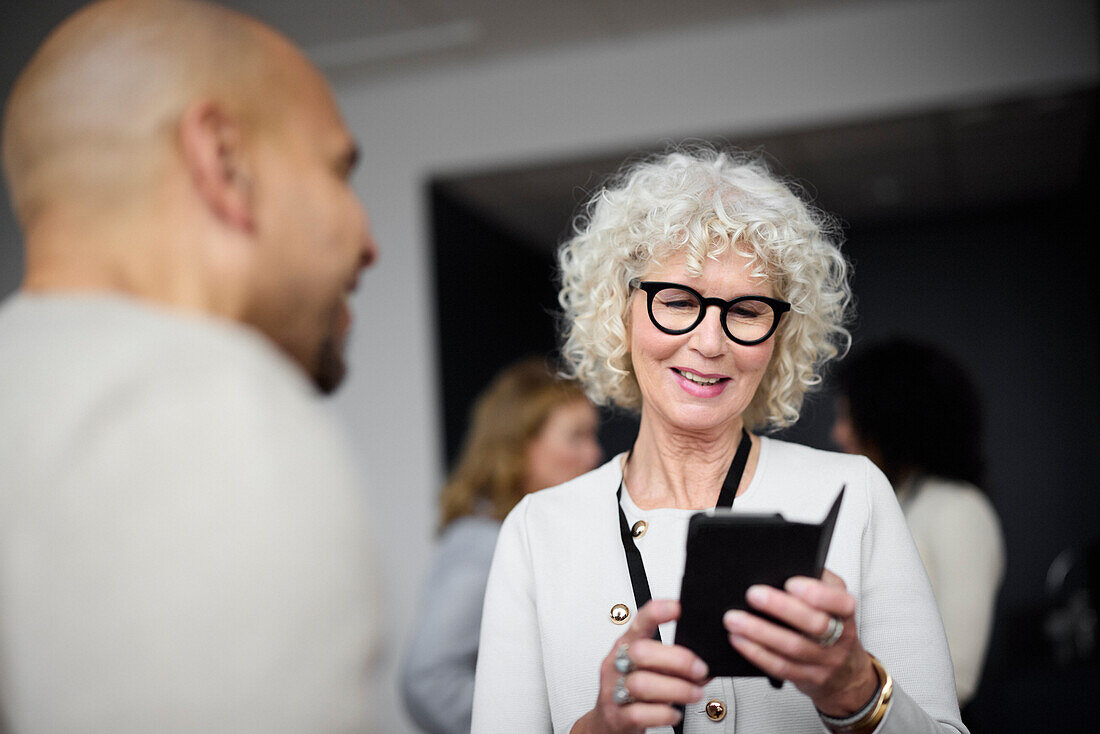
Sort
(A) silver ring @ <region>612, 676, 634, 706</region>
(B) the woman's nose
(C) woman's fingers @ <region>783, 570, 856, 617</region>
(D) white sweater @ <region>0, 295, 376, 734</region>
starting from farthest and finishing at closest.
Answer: (B) the woman's nose
(A) silver ring @ <region>612, 676, 634, 706</region>
(C) woman's fingers @ <region>783, 570, 856, 617</region>
(D) white sweater @ <region>0, 295, 376, 734</region>

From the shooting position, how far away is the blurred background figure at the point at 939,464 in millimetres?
2045

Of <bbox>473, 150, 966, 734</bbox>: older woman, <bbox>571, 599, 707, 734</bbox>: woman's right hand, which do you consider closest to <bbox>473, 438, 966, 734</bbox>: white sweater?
<bbox>473, 150, 966, 734</bbox>: older woman

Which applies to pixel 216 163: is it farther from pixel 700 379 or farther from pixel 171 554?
pixel 700 379

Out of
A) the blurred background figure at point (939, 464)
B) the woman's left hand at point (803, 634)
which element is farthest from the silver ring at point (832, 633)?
the blurred background figure at point (939, 464)

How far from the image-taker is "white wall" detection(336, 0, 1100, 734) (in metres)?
4.34

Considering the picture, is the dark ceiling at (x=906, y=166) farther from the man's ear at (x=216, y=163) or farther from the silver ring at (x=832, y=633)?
the man's ear at (x=216, y=163)

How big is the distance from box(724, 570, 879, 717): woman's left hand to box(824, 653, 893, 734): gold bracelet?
7cm

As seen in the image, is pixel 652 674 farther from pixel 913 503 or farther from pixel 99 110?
pixel 913 503

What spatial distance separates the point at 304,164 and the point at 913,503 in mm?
1939

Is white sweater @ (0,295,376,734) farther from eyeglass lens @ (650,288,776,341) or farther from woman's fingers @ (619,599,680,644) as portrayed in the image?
eyeglass lens @ (650,288,776,341)

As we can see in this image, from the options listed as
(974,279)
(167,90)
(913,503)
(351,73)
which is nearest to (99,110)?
(167,90)

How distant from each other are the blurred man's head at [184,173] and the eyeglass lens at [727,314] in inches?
26.3

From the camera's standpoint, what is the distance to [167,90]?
711mm

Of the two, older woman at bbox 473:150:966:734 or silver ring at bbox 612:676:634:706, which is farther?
older woman at bbox 473:150:966:734
